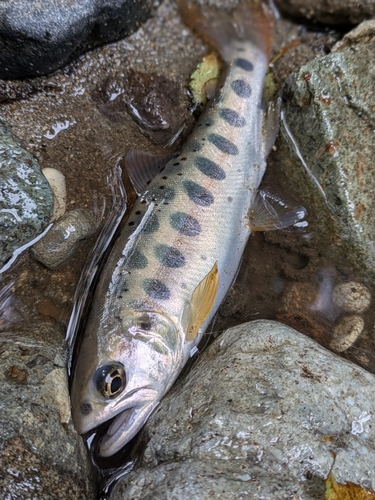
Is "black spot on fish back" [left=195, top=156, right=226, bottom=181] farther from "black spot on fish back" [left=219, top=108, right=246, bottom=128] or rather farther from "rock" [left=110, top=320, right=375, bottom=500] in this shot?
"rock" [left=110, top=320, right=375, bottom=500]

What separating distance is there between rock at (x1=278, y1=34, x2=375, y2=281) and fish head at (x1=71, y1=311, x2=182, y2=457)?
5.81 feet

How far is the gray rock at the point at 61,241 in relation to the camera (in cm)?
370

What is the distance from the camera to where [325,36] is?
4.95 metres

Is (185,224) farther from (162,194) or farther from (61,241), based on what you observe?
(61,241)

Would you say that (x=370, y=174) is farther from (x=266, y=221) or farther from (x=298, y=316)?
(x=298, y=316)

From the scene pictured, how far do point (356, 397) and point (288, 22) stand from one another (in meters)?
4.07

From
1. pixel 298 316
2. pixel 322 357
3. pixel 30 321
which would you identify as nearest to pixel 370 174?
pixel 298 316

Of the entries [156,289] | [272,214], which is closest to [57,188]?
[156,289]

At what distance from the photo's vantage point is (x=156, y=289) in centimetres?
347

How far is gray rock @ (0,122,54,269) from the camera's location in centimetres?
347

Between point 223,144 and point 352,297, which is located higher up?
point 223,144

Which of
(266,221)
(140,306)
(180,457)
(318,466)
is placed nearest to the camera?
(318,466)

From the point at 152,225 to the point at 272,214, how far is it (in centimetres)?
119

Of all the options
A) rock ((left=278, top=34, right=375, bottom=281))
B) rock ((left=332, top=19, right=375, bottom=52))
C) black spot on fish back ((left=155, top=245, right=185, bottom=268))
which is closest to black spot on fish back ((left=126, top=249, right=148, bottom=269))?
black spot on fish back ((left=155, top=245, right=185, bottom=268))
